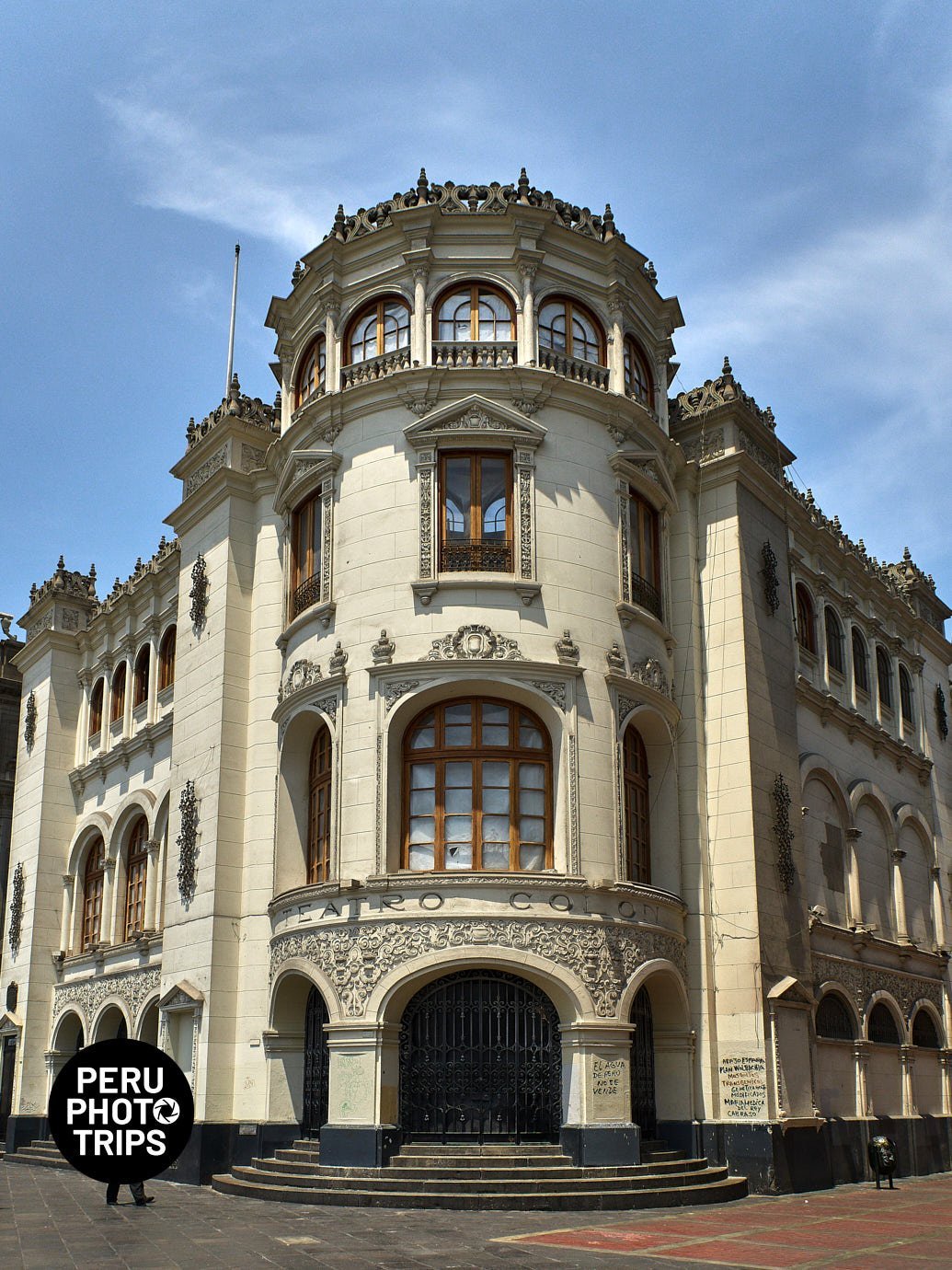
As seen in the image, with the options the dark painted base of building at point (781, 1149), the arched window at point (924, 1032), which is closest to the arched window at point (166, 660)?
the dark painted base of building at point (781, 1149)

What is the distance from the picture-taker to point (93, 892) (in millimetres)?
35312

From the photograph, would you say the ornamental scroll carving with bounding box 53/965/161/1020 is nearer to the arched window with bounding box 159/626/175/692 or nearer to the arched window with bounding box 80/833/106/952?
the arched window with bounding box 80/833/106/952

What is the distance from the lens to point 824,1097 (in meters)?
25.9

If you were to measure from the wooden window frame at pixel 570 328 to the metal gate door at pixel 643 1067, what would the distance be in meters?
11.9

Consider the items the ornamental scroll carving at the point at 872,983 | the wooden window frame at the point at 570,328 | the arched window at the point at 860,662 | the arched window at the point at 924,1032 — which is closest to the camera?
the wooden window frame at the point at 570,328

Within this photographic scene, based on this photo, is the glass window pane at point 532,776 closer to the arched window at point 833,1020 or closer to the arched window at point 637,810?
the arched window at point 637,810

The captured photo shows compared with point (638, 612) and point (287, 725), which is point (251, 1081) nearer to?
point (287, 725)

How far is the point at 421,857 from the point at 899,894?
14.9m

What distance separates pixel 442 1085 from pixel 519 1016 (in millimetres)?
1632

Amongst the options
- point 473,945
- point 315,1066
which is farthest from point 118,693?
point 473,945

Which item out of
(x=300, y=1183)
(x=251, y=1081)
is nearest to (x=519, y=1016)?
(x=300, y=1183)

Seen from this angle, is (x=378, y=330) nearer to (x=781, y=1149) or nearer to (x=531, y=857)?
(x=531, y=857)

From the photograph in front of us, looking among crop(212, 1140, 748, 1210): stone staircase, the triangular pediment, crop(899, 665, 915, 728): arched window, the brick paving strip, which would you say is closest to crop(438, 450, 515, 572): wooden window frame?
the triangular pediment

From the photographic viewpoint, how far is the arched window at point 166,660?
32797 millimetres
